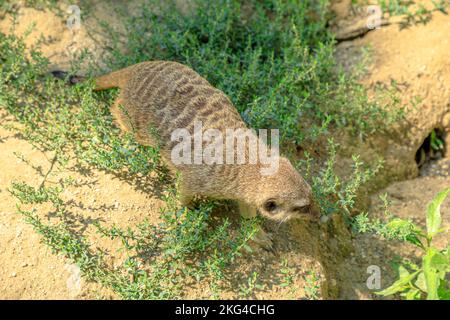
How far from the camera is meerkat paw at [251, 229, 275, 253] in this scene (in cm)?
293

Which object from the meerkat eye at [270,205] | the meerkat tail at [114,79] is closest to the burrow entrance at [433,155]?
the meerkat eye at [270,205]

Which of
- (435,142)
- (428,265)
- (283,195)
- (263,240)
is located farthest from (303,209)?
(435,142)

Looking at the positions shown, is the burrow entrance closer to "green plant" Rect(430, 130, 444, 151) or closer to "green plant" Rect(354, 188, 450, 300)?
"green plant" Rect(430, 130, 444, 151)

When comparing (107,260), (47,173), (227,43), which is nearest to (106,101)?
(47,173)

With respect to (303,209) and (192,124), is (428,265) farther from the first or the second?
(192,124)

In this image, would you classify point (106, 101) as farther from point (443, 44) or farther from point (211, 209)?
point (443, 44)

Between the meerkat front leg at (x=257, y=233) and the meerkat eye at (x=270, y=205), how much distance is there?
210mm

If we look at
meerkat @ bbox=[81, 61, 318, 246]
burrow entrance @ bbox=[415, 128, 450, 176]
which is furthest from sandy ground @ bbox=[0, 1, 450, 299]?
meerkat @ bbox=[81, 61, 318, 246]

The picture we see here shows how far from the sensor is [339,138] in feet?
A: 12.1

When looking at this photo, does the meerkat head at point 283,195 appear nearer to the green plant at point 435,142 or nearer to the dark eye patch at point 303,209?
the dark eye patch at point 303,209

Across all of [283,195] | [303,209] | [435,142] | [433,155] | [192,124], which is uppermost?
[192,124]

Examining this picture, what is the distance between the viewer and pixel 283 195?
264 cm

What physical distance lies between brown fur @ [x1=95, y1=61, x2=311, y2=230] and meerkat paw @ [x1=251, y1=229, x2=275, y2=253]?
13 centimetres

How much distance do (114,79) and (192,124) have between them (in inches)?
30.2
